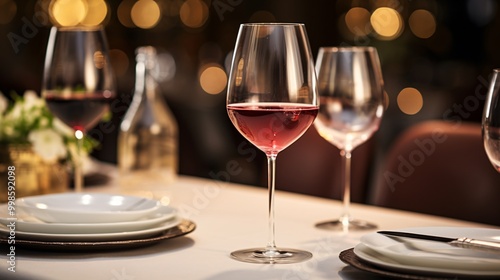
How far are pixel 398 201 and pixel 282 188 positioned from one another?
1.32ft

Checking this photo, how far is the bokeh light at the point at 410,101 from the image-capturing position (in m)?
4.71

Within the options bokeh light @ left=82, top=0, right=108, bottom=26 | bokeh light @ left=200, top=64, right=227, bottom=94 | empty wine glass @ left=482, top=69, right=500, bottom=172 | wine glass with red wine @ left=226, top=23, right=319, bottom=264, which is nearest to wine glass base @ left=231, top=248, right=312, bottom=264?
wine glass with red wine @ left=226, top=23, right=319, bottom=264

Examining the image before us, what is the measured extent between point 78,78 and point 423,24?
4780mm

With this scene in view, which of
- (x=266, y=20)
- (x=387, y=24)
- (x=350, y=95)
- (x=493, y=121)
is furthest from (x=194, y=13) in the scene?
(x=493, y=121)

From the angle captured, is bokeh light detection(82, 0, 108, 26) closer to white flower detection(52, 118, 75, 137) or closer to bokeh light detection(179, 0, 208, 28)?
bokeh light detection(179, 0, 208, 28)

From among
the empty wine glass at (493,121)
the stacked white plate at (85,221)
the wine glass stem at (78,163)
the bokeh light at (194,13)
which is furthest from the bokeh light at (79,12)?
the empty wine glass at (493,121)

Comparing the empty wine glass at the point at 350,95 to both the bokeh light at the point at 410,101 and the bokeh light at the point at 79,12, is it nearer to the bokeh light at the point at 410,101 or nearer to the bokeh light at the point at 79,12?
the bokeh light at the point at 410,101

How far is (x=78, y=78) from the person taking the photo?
1470 mm

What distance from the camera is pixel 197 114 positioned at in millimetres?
5371

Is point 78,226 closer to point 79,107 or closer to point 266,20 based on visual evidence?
point 79,107

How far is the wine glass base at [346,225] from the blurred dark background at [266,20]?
8.58 ft

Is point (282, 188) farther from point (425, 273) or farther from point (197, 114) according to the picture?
point (197, 114)

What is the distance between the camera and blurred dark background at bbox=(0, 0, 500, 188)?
15.4ft

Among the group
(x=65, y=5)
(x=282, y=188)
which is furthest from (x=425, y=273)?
(x=65, y=5)
